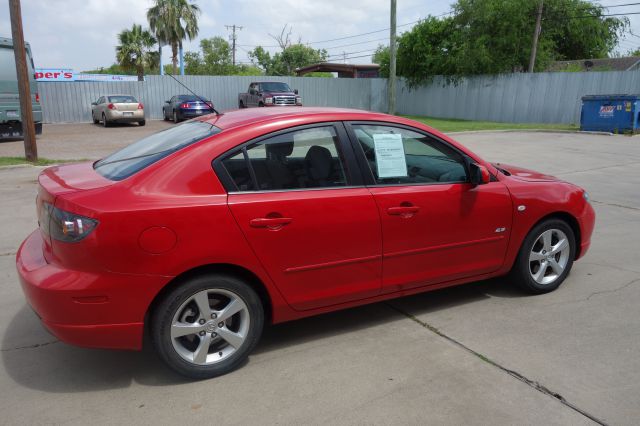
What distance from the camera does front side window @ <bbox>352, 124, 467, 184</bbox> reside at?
3.64 metres

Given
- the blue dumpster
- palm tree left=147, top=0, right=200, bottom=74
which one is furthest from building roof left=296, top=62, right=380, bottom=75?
the blue dumpster

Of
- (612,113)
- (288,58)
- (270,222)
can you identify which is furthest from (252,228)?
(288,58)

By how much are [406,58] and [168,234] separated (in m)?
32.9

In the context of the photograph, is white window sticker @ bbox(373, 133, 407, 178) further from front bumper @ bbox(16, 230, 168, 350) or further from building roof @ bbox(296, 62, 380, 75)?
building roof @ bbox(296, 62, 380, 75)

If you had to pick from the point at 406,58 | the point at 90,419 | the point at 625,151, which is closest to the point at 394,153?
the point at 90,419

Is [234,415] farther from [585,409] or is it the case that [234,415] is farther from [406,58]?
[406,58]

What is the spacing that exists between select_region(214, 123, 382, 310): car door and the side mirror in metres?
0.88

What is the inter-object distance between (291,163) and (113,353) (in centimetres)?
174

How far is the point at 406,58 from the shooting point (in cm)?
3356

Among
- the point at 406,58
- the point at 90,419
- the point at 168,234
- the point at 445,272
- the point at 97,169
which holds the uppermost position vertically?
the point at 406,58

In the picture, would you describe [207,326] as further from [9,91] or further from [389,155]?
[9,91]

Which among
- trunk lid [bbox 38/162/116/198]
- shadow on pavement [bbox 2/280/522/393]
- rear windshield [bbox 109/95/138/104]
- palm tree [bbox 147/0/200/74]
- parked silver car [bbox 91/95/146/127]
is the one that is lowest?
shadow on pavement [bbox 2/280/522/393]

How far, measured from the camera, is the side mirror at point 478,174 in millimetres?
3865

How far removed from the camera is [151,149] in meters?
3.53
